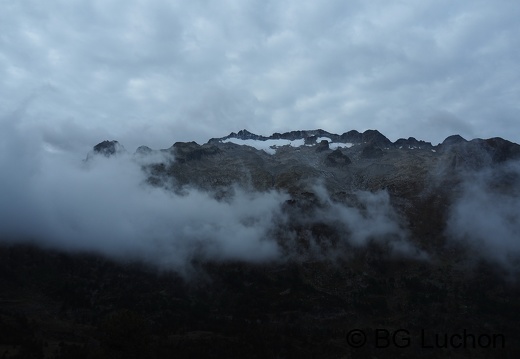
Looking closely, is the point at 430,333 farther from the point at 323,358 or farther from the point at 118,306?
the point at 118,306

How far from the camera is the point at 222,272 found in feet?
601

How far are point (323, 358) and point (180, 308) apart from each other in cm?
5328

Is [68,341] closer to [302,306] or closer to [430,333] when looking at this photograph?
[302,306]

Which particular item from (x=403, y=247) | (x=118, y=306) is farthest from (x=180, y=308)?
(x=403, y=247)

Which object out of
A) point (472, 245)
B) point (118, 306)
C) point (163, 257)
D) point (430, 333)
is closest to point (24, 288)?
point (118, 306)

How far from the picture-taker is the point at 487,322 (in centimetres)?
14562

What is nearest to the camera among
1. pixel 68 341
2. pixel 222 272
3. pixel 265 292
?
pixel 68 341

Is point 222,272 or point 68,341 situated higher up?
point 222,272

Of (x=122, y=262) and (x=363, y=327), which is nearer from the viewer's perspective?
(x=363, y=327)

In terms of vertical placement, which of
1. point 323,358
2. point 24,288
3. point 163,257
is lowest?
point 323,358

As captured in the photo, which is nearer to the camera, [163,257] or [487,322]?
[487,322]

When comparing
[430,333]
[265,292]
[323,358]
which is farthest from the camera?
[265,292]

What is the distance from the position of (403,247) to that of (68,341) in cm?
12696

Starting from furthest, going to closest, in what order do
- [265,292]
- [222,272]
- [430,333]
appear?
[222,272] < [265,292] < [430,333]
